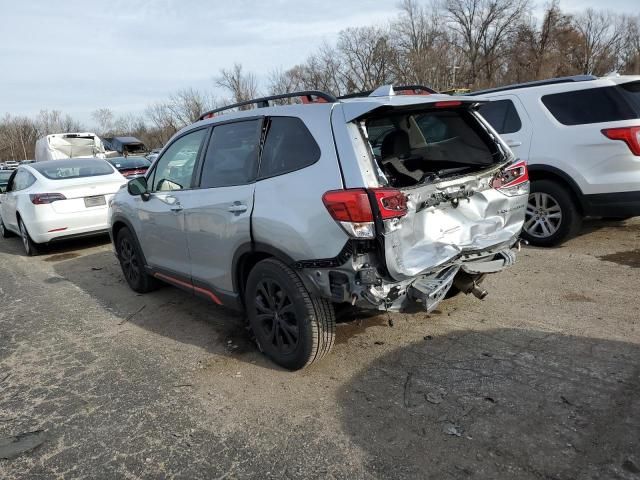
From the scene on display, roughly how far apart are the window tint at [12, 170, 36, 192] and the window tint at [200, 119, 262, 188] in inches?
229

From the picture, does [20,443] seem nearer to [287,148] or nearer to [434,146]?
[287,148]

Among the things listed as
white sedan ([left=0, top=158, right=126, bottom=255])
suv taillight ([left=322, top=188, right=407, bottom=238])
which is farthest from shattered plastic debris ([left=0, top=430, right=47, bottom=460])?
white sedan ([left=0, top=158, right=126, bottom=255])

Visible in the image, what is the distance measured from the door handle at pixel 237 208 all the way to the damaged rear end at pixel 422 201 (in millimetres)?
822

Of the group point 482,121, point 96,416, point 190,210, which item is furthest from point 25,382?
point 482,121

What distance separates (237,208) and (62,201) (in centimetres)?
559

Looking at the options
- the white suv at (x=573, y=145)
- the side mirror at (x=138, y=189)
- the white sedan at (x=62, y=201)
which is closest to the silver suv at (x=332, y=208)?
the side mirror at (x=138, y=189)

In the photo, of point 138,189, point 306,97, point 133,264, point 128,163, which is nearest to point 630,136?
point 306,97

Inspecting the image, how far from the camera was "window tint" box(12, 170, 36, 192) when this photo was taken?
8391 mm

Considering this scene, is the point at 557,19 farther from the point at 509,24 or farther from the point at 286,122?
the point at 286,122

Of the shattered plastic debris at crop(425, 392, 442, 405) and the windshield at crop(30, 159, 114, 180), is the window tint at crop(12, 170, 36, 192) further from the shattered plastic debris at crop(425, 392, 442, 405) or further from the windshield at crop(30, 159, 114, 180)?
the shattered plastic debris at crop(425, 392, 442, 405)

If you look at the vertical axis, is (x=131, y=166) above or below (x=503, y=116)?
below

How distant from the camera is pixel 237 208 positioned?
3.53 meters

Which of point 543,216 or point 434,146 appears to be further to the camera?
point 543,216

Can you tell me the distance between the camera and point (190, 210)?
407 cm
